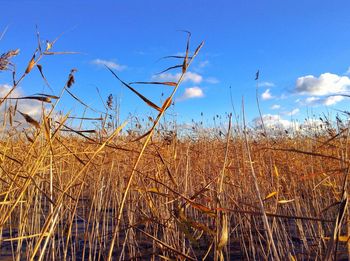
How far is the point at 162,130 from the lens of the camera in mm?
2328

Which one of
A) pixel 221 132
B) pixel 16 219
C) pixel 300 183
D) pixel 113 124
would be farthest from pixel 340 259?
pixel 16 219

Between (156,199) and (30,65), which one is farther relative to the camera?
(156,199)

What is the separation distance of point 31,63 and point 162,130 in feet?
4.98

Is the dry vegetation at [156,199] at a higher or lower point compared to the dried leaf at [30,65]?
lower

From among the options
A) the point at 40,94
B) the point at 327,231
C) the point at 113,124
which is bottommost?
the point at 327,231

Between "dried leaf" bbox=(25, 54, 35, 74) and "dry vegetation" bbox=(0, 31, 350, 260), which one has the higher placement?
"dried leaf" bbox=(25, 54, 35, 74)

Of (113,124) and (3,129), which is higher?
(113,124)

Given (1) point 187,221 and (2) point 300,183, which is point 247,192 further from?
(1) point 187,221

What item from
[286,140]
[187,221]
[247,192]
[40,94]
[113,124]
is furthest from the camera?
[286,140]

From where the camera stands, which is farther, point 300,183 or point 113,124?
point 300,183

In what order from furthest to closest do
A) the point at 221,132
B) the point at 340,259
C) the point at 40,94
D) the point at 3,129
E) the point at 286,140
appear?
the point at 286,140 < the point at 221,132 < the point at 340,259 < the point at 3,129 < the point at 40,94

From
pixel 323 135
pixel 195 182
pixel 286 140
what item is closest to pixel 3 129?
pixel 195 182

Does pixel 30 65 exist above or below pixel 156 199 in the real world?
above

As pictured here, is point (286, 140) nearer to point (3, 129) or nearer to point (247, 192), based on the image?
point (247, 192)
